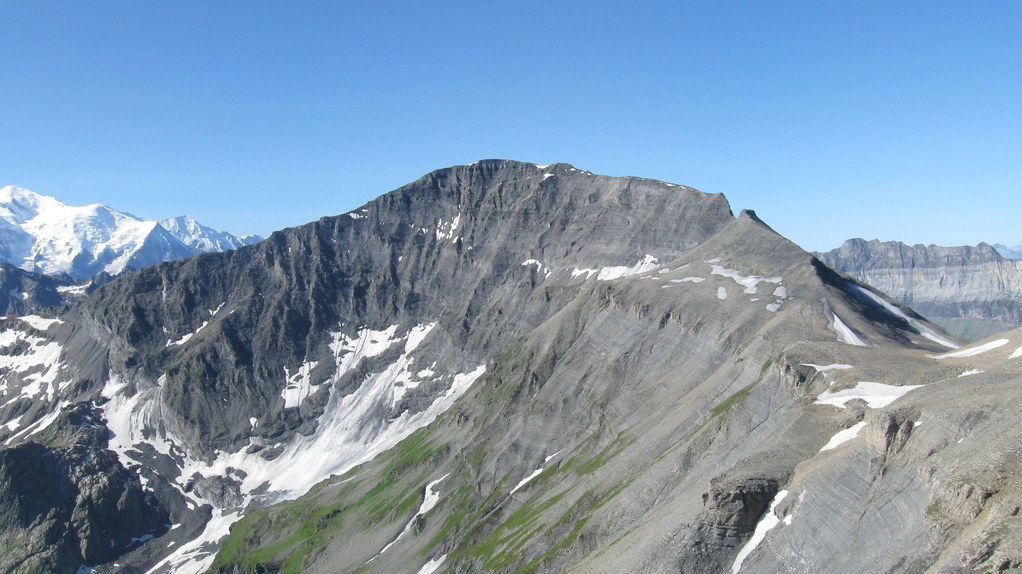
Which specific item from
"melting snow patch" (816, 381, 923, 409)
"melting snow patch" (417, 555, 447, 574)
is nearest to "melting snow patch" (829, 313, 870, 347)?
"melting snow patch" (816, 381, 923, 409)

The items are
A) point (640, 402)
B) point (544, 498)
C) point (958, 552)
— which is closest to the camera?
point (958, 552)

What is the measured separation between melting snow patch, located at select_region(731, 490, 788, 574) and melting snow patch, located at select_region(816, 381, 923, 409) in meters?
14.4

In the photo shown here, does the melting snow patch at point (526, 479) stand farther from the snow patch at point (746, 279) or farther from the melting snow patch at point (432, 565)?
the snow patch at point (746, 279)

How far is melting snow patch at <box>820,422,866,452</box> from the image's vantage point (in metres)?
63.7

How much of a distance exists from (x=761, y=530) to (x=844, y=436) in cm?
1262

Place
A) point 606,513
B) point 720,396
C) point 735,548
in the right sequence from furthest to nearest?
point 720,396 < point 606,513 < point 735,548

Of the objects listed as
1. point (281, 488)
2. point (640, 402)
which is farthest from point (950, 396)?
point (281, 488)

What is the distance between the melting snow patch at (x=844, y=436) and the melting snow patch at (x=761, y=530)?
7167 millimetres

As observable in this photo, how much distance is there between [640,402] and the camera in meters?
122

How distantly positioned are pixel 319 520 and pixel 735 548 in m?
120

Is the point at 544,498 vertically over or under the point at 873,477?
under

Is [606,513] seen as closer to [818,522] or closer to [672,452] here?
[672,452]

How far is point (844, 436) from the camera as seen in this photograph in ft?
212

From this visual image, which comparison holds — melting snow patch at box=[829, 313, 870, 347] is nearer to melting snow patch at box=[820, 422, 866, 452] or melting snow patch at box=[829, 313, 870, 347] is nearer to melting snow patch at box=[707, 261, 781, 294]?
melting snow patch at box=[707, 261, 781, 294]
